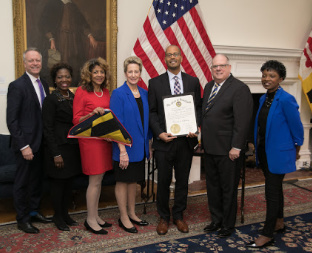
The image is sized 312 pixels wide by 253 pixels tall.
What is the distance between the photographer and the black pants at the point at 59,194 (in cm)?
298

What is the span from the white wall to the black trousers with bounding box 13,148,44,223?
1180mm

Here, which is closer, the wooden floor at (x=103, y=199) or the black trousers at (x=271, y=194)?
the black trousers at (x=271, y=194)

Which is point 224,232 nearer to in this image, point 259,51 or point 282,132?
point 282,132

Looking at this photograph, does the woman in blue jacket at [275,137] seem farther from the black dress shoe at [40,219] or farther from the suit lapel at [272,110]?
the black dress shoe at [40,219]

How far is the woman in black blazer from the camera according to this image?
2826 mm

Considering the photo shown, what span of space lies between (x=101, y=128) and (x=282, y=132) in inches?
58.4

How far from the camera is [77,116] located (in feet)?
9.08

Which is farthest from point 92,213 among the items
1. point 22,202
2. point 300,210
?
point 300,210

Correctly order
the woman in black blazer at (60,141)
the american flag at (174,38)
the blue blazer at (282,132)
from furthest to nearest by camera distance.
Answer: the american flag at (174,38) < the woman in black blazer at (60,141) < the blue blazer at (282,132)

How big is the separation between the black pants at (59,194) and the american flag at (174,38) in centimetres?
171

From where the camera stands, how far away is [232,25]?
5.00 m

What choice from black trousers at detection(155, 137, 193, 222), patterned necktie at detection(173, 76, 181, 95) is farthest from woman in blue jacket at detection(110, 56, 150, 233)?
patterned necktie at detection(173, 76, 181, 95)

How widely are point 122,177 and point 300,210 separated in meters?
2.11

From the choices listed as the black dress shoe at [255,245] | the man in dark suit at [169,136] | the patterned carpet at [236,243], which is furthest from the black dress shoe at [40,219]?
the black dress shoe at [255,245]
